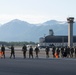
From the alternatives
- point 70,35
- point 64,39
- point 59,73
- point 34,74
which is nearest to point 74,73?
point 59,73

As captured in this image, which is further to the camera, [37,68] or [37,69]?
[37,68]

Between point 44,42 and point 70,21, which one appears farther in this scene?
point 44,42

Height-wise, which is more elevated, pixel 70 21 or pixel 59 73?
pixel 70 21

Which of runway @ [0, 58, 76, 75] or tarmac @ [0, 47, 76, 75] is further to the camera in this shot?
tarmac @ [0, 47, 76, 75]

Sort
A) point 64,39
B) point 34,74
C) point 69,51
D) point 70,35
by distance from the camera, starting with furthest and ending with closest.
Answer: point 64,39 < point 70,35 < point 69,51 < point 34,74

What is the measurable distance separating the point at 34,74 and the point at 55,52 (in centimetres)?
2589

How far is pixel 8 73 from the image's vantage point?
22250 mm

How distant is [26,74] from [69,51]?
2384 centimetres

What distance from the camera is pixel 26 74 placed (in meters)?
21.6

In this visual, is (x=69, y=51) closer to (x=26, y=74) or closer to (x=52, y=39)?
(x=26, y=74)

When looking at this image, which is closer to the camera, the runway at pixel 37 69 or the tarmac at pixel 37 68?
the runway at pixel 37 69

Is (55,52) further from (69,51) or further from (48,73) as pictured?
(48,73)

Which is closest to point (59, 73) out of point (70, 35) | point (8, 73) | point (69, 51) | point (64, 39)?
point (8, 73)

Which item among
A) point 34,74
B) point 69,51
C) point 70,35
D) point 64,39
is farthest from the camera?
point 64,39
